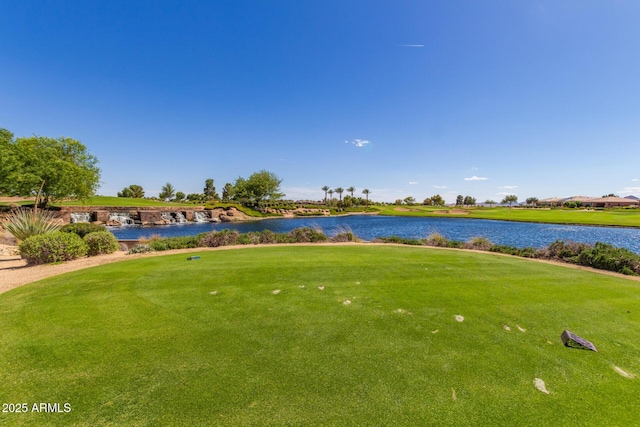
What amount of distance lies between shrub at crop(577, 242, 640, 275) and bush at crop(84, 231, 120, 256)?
2063 centimetres

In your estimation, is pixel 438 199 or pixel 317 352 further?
pixel 438 199

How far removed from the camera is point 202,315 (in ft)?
15.7

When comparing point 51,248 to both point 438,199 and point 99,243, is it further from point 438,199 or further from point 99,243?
point 438,199

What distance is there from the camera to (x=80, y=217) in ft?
122

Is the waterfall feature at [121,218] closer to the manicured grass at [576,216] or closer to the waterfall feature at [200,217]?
the waterfall feature at [200,217]

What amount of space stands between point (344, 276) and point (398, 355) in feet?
12.3

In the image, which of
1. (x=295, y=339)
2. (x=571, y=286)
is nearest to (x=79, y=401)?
(x=295, y=339)

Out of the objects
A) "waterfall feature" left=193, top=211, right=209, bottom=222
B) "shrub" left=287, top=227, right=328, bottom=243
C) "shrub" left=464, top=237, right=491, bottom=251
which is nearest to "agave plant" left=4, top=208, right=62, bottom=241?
"shrub" left=287, top=227, right=328, bottom=243

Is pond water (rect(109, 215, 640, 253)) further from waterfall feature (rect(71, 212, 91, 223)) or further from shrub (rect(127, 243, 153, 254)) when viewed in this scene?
shrub (rect(127, 243, 153, 254))

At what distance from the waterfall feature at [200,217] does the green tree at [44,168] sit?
19608mm

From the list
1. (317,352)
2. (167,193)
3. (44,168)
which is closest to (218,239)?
(317,352)

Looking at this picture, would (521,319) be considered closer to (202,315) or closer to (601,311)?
(601,311)

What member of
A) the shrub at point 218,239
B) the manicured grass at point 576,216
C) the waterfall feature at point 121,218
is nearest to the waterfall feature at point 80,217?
the waterfall feature at point 121,218

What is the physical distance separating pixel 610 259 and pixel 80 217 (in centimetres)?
5404
